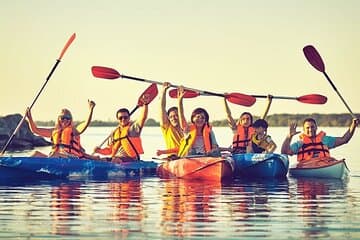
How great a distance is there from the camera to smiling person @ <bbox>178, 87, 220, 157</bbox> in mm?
18047

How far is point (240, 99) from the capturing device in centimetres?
2062

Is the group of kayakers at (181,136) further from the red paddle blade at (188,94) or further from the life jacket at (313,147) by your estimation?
the red paddle blade at (188,94)

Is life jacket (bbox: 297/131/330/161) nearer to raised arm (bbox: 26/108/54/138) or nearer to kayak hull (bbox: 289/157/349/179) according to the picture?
kayak hull (bbox: 289/157/349/179)

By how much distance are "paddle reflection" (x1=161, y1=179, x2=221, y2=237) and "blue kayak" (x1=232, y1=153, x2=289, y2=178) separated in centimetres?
114

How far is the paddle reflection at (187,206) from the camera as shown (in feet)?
33.3

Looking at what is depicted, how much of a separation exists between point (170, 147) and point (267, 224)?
854 centimetres

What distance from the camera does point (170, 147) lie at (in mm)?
19062

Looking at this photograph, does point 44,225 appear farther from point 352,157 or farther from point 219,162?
point 352,157

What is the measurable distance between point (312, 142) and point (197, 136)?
2344 mm

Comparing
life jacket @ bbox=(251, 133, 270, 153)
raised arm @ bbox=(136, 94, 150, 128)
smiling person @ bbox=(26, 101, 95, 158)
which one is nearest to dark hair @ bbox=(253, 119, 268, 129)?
life jacket @ bbox=(251, 133, 270, 153)

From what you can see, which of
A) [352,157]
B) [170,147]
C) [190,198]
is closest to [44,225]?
[190,198]

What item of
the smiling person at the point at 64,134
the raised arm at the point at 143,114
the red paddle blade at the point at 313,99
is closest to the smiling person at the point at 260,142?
the raised arm at the point at 143,114

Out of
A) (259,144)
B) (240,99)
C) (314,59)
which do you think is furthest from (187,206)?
(314,59)

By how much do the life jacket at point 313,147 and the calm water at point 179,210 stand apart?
128cm
